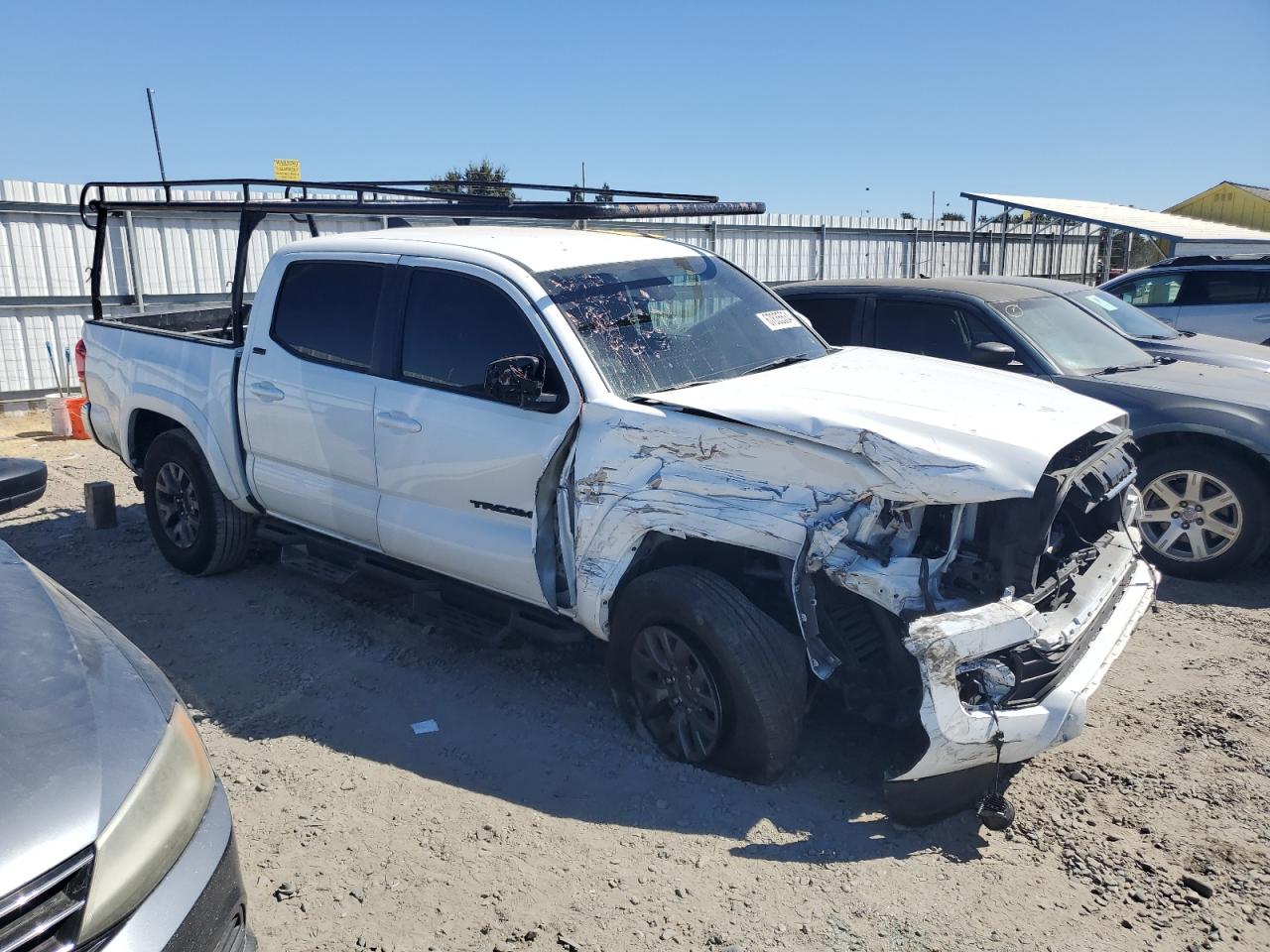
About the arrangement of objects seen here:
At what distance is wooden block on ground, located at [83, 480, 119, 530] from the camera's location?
269 inches

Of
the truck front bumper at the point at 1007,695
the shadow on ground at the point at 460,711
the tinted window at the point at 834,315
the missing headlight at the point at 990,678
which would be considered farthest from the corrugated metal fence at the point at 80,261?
the missing headlight at the point at 990,678

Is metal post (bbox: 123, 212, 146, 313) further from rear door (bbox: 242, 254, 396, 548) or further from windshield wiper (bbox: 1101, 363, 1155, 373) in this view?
windshield wiper (bbox: 1101, 363, 1155, 373)

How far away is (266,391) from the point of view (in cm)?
500

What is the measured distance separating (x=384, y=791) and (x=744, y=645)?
148cm

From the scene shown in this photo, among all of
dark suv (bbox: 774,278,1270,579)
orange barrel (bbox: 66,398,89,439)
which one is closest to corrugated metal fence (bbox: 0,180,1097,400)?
orange barrel (bbox: 66,398,89,439)

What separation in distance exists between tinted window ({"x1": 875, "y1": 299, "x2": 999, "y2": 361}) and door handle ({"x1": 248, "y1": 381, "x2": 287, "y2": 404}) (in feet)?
12.7

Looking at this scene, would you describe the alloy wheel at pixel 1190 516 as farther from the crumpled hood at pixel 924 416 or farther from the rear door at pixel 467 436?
the rear door at pixel 467 436

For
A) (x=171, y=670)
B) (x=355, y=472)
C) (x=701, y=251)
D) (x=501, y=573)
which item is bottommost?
(x=171, y=670)

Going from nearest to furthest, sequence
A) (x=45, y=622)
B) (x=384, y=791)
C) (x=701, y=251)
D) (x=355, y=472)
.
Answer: (x=45, y=622)
(x=384, y=791)
(x=355, y=472)
(x=701, y=251)

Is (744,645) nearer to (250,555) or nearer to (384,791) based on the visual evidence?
(384,791)

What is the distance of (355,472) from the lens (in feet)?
15.1

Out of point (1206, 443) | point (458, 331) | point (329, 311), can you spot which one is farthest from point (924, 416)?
point (1206, 443)

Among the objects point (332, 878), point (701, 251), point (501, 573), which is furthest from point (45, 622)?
point (701, 251)

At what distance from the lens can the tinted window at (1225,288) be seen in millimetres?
10445
